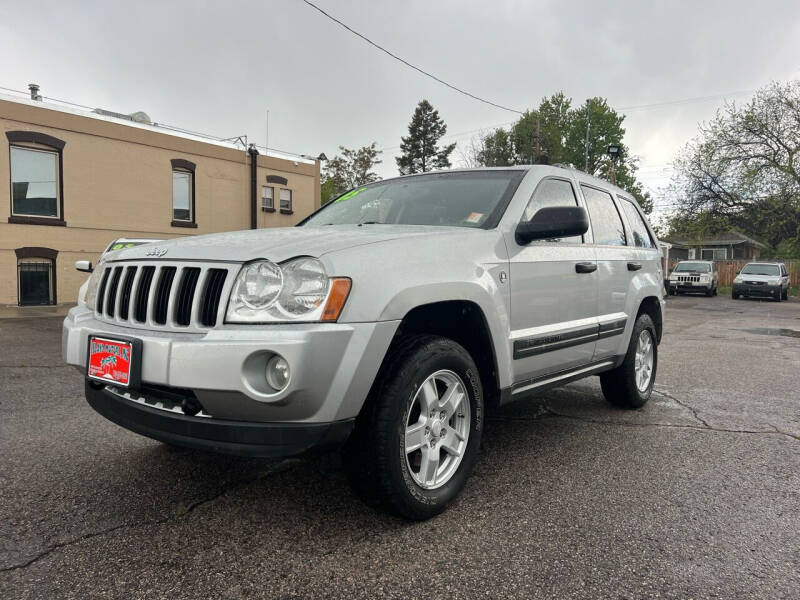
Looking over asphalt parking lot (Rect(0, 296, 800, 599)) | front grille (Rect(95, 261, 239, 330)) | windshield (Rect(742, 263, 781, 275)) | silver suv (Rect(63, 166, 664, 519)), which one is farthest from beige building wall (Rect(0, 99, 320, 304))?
windshield (Rect(742, 263, 781, 275))

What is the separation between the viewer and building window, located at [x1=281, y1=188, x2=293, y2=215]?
21641 mm

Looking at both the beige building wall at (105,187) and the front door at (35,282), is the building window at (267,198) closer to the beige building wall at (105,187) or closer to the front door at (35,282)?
the beige building wall at (105,187)

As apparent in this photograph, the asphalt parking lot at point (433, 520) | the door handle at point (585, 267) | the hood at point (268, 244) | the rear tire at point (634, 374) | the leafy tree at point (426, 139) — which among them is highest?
the leafy tree at point (426, 139)

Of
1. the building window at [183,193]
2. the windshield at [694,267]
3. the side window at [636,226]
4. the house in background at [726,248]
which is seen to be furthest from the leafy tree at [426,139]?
the side window at [636,226]

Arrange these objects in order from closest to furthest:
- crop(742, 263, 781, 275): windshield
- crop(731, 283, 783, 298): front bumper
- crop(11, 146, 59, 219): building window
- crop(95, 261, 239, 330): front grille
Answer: crop(95, 261, 239, 330): front grille → crop(11, 146, 59, 219): building window → crop(731, 283, 783, 298): front bumper → crop(742, 263, 781, 275): windshield

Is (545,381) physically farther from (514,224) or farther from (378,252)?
(378,252)

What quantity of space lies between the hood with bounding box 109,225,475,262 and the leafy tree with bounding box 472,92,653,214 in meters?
53.6

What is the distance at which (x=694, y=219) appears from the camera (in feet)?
115

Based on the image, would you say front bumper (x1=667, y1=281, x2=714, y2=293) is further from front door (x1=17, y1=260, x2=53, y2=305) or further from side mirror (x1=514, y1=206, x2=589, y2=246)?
side mirror (x1=514, y1=206, x2=589, y2=246)

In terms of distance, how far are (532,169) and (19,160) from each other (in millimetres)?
15506

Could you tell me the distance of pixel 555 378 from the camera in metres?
3.69

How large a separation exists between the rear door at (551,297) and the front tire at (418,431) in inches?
20.0

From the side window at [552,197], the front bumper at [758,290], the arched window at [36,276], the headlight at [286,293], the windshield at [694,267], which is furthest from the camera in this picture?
the windshield at [694,267]

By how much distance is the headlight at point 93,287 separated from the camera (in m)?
3.06
